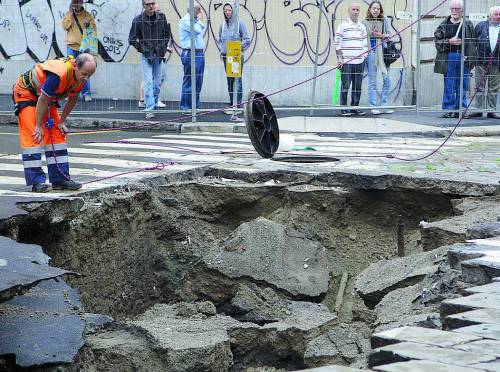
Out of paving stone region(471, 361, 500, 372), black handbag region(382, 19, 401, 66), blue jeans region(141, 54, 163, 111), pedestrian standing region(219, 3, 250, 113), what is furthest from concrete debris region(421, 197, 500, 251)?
blue jeans region(141, 54, 163, 111)

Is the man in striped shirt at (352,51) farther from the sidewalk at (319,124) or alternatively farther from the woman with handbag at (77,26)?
the woman with handbag at (77,26)

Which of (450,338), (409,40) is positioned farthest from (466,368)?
(409,40)

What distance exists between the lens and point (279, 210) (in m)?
10.2

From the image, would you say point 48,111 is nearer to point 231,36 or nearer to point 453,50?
point 231,36

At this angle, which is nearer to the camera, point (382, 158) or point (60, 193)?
point (60, 193)

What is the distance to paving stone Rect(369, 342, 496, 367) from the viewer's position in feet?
14.0

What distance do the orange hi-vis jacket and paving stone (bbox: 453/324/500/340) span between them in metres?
5.26

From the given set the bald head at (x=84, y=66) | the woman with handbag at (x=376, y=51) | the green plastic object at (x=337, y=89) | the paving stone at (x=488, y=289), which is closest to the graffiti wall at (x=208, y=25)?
the woman with handbag at (x=376, y=51)

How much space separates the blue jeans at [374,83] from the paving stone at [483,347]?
1253cm

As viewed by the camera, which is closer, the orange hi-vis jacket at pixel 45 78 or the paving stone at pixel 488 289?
the paving stone at pixel 488 289

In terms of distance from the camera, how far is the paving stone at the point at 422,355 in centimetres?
428

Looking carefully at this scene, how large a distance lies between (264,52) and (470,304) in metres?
14.0

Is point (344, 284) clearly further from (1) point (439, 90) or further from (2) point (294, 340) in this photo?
(1) point (439, 90)

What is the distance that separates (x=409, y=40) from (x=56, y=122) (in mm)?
10294
